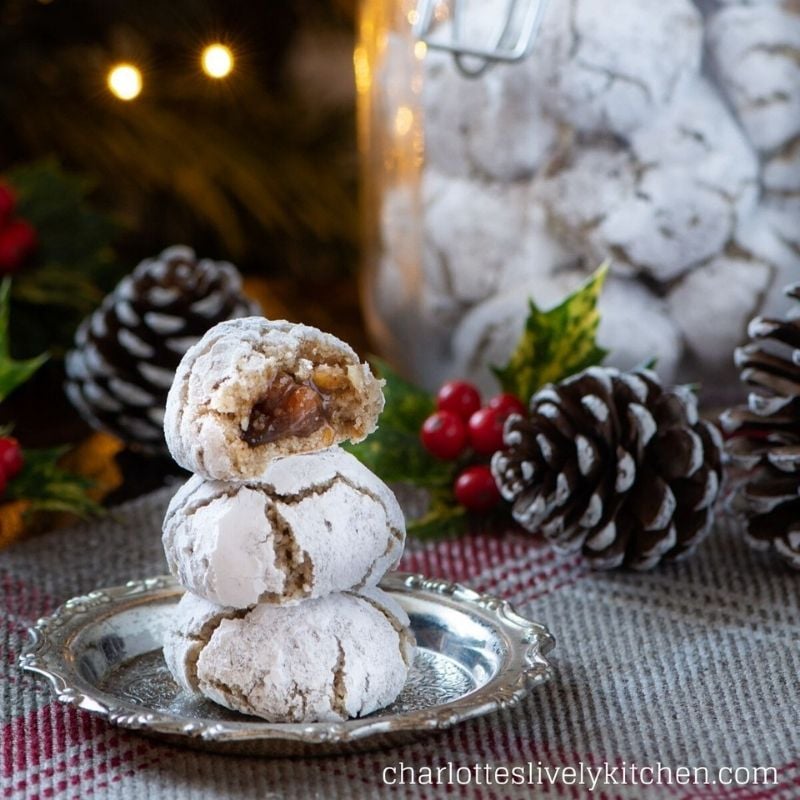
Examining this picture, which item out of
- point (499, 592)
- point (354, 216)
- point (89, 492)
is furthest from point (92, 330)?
point (354, 216)

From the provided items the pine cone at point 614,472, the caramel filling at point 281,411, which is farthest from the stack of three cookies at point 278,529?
the pine cone at point 614,472

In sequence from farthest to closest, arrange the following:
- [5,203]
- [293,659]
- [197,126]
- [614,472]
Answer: [197,126] < [5,203] < [614,472] < [293,659]

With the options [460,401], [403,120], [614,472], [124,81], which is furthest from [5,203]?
[614,472]

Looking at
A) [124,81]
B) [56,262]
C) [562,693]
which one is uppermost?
[124,81]

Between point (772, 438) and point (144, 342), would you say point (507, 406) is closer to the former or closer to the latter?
point (772, 438)

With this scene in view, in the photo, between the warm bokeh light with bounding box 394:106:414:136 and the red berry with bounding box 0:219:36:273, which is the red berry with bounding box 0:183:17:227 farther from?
the warm bokeh light with bounding box 394:106:414:136

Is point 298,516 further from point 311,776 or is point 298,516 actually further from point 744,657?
point 744,657

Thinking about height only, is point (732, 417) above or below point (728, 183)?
below

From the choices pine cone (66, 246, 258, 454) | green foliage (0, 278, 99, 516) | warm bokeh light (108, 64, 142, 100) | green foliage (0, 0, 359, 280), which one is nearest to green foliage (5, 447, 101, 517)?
green foliage (0, 278, 99, 516)
